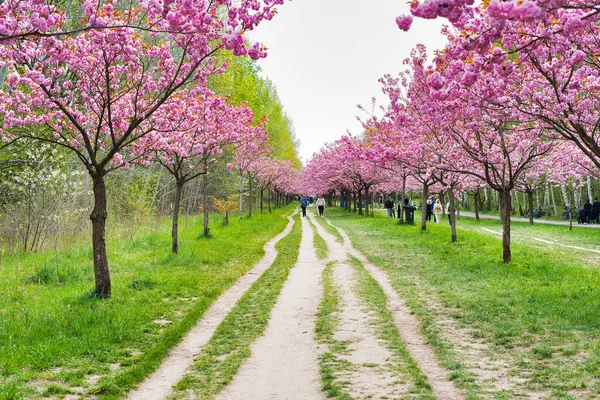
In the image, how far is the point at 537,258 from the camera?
14391 mm

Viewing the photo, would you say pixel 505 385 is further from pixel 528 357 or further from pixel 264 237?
pixel 264 237

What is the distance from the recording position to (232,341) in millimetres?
7367

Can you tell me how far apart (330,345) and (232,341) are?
142 centimetres

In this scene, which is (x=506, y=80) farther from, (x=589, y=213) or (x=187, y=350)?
(x=589, y=213)

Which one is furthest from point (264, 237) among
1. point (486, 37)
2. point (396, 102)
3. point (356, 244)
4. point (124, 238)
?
point (486, 37)

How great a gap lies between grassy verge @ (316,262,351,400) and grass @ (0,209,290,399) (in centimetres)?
210

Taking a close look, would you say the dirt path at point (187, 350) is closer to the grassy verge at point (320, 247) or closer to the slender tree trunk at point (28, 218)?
the grassy verge at point (320, 247)

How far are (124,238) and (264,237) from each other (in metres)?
6.48

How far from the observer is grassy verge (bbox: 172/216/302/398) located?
573cm

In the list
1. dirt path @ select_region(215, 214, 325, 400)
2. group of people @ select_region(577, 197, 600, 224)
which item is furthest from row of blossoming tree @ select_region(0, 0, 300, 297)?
group of people @ select_region(577, 197, 600, 224)

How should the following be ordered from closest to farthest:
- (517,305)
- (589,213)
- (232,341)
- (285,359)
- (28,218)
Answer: (285,359) < (232,341) < (517,305) < (28,218) < (589,213)

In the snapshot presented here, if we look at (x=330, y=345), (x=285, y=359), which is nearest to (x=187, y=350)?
(x=285, y=359)

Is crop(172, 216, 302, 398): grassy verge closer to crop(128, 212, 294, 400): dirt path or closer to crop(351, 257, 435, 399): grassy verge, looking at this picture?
crop(128, 212, 294, 400): dirt path

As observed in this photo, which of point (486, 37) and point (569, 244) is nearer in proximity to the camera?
point (486, 37)
